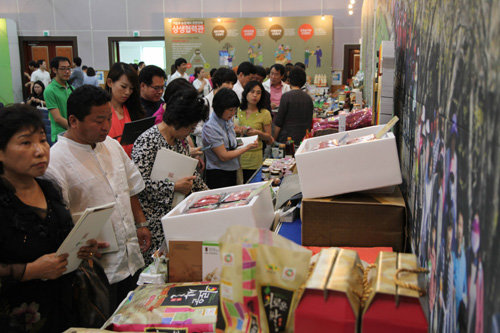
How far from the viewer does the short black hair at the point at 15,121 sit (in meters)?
1.81

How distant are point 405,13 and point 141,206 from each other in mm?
1885

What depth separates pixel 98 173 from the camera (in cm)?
238

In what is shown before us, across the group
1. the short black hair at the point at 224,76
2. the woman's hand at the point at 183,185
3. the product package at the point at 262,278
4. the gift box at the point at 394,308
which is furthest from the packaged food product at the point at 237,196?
the short black hair at the point at 224,76

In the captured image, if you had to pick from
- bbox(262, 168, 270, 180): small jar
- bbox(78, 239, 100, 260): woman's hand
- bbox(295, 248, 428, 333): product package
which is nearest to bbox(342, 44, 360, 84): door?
bbox(262, 168, 270, 180): small jar

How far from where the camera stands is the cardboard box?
1.85 meters

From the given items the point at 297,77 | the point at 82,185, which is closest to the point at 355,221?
the point at 82,185

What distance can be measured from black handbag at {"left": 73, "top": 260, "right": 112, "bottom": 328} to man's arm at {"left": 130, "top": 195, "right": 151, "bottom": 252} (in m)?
0.61

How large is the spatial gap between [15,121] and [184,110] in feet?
3.83

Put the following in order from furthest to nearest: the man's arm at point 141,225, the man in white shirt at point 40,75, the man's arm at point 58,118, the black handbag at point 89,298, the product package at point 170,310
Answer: the man in white shirt at point 40,75 → the man's arm at point 58,118 → the man's arm at point 141,225 → the black handbag at point 89,298 → the product package at point 170,310

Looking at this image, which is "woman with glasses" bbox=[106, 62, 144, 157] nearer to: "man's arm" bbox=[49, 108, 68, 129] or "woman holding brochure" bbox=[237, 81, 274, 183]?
"woman holding brochure" bbox=[237, 81, 274, 183]

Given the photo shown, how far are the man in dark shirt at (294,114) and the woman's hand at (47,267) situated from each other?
3.89 m

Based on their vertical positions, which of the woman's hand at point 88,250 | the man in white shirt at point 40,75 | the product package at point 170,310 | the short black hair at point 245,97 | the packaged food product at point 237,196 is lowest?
the product package at point 170,310

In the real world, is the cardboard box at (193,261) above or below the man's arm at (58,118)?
below

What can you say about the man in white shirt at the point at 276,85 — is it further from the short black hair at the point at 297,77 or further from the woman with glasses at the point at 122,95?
the woman with glasses at the point at 122,95
